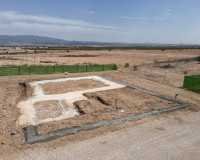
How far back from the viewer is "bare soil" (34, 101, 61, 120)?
10455 millimetres

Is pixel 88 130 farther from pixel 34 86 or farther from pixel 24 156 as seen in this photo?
pixel 34 86

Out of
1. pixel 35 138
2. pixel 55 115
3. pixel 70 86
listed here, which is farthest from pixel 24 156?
pixel 70 86

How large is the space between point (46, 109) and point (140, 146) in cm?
725

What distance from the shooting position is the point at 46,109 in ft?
37.6

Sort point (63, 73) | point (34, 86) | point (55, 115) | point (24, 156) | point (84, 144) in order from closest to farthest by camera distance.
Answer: point (24, 156) < point (84, 144) < point (55, 115) < point (34, 86) < point (63, 73)

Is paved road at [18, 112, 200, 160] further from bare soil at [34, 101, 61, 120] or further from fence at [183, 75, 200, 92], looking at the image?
fence at [183, 75, 200, 92]

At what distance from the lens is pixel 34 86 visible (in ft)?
56.2

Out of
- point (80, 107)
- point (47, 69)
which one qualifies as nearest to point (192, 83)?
point (80, 107)

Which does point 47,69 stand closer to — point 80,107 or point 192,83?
point 80,107

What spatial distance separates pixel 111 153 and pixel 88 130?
2.22 meters

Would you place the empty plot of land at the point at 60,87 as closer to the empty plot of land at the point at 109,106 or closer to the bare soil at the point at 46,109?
the empty plot of land at the point at 109,106

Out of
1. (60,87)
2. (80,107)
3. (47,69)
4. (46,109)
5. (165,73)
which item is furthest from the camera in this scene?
(47,69)

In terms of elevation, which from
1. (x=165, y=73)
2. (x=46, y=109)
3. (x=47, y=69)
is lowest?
(x=46, y=109)

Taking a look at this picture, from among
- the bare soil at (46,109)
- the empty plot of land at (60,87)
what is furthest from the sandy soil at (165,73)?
the bare soil at (46,109)
